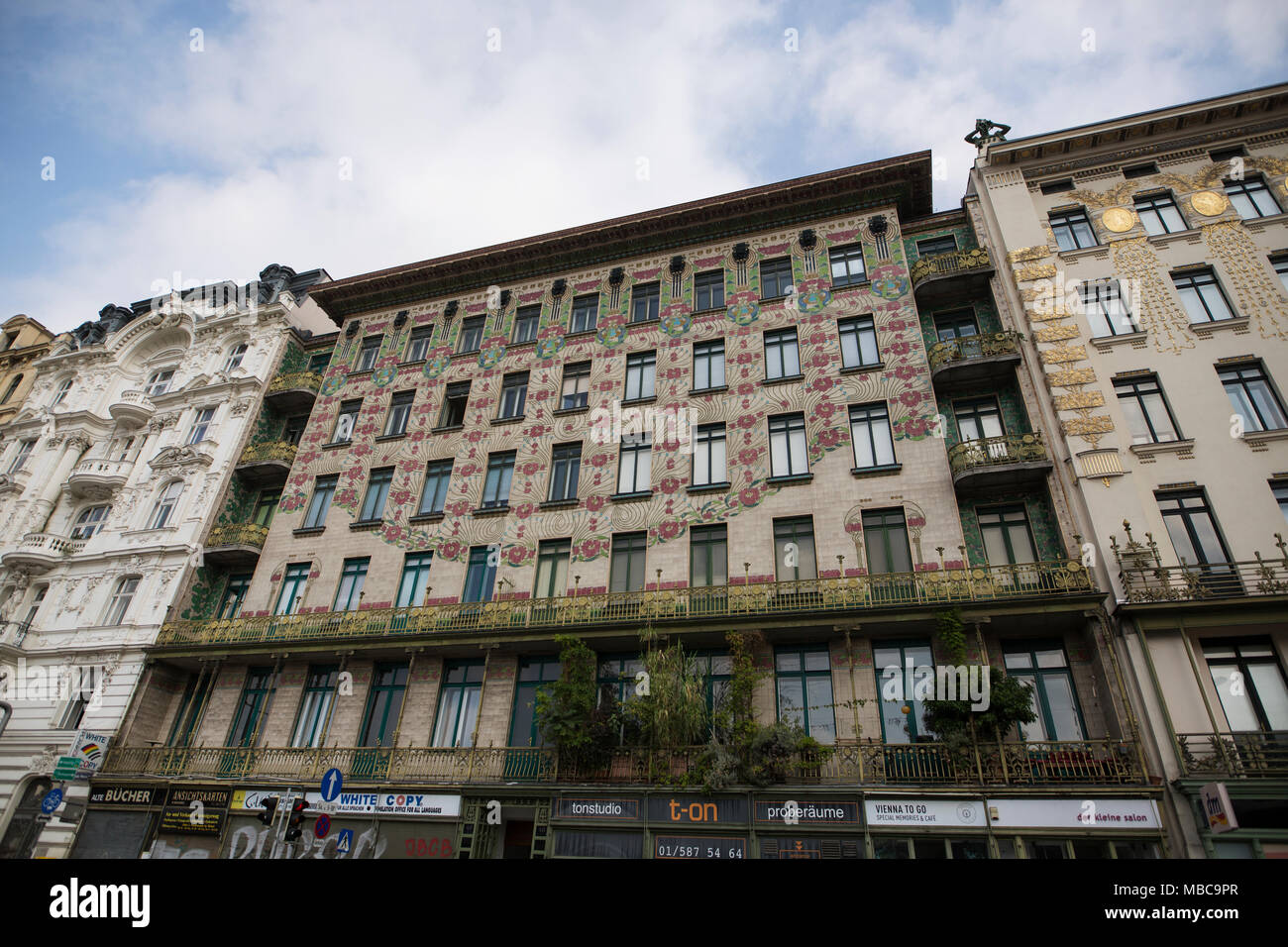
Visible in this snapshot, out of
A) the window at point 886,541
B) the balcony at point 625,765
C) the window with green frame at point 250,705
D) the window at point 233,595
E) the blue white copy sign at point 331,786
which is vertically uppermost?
the window at point 233,595

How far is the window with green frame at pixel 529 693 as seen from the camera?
789 inches

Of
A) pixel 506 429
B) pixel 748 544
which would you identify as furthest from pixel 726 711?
pixel 506 429

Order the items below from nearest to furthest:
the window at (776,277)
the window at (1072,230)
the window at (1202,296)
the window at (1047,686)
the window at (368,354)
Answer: the window at (1047,686)
the window at (1202,296)
the window at (1072,230)
the window at (776,277)
the window at (368,354)

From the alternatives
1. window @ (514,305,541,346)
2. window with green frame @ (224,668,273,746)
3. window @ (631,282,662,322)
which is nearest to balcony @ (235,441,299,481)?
window with green frame @ (224,668,273,746)

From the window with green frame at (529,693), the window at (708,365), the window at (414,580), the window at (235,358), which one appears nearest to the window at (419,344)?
the window at (235,358)

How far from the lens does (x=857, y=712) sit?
57.4 ft

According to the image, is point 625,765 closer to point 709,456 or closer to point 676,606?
point 676,606

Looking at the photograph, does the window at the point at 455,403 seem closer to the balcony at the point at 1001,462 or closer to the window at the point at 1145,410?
the balcony at the point at 1001,462

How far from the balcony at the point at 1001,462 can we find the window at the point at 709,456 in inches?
268

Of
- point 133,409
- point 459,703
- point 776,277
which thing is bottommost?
point 459,703

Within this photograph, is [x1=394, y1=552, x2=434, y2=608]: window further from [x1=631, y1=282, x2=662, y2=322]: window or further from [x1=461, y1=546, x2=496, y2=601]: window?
[x1=631, y1=282, x2=662, y2=322]: window

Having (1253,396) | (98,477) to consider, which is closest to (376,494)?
(98,477)

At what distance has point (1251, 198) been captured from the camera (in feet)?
74.2

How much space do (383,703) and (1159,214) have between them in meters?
29.3
